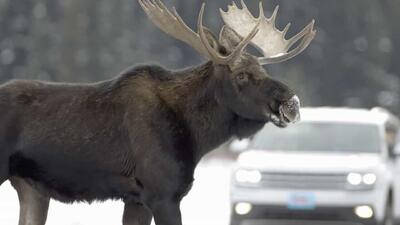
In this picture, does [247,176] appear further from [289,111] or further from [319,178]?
[289,111]

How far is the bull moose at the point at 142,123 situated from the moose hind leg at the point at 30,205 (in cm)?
20

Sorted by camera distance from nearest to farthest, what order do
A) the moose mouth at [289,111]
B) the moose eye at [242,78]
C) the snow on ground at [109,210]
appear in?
the moose mouth at [289,111] → the moose eye at [242,78] → the snow on ground at [109,210]

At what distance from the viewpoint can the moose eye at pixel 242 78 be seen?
9477mm

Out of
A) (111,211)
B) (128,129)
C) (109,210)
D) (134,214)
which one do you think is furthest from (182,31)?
(109,210)

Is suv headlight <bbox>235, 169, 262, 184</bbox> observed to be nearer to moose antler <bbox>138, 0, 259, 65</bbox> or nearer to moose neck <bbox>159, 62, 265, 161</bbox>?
moose neck <bbox>159, 62, 265, 161</bbox>

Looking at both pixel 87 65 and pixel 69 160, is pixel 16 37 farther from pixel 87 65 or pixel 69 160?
pixel 69 160

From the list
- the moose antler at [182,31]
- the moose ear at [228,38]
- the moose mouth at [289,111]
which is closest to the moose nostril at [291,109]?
the moose mouth at [289,111]

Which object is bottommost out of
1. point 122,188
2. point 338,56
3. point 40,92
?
point 122,188

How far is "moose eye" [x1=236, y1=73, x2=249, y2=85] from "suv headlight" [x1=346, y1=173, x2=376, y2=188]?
284 inches

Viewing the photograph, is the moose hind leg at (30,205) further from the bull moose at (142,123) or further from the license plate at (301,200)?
the license plate at (301,200)

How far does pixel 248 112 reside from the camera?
9469 mm

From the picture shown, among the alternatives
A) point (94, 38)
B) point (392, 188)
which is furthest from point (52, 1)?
point (392, 188)

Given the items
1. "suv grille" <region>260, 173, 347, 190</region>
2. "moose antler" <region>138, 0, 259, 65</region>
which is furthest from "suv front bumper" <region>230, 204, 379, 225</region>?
"moose antler" <region>138, 0, 259, 65</region>

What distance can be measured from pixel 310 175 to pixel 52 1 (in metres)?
39.7
